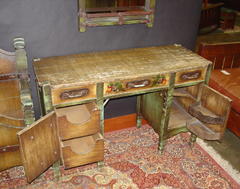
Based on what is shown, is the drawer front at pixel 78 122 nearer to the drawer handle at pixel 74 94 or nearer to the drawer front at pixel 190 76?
the drawer handle at pixel 74 94

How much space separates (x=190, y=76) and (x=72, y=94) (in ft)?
3.55

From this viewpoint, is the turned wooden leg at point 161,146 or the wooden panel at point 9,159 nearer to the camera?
the wooden panel at point 9,159

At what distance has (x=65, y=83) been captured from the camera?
82.8 inches

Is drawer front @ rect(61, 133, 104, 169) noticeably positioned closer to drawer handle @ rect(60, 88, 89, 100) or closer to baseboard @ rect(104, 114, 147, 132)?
drawer handle @ rect(60, 88, 89, 100)

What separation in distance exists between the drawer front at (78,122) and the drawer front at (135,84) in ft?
0.63

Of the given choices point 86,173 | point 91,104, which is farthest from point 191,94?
point 86,173

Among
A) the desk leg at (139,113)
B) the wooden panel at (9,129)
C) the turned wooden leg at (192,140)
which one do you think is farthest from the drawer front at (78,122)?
the turned wooden leg at (192,140)

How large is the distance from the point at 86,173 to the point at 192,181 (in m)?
0.99

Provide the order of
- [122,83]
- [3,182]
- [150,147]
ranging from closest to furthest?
[122,83] < [3,182] < [150,147]

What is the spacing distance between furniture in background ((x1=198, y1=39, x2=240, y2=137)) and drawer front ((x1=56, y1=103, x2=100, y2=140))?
158 centimetres

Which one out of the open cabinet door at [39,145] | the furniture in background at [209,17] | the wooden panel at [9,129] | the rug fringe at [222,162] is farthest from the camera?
the furniture in background at [209,17]

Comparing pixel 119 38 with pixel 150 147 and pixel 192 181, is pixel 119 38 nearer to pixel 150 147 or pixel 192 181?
pixel 150 147

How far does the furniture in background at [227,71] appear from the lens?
9.98 feet

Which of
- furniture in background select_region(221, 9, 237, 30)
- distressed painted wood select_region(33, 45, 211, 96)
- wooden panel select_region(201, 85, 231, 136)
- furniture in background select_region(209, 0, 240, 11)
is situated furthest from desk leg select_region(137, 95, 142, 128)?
furniture in background select_region(209, 0, 240, 11)
